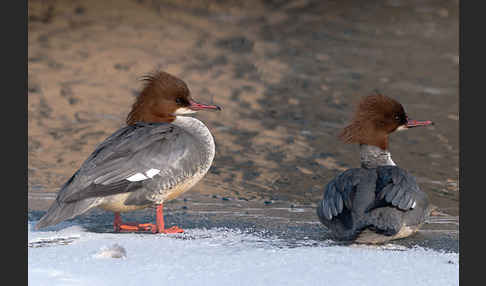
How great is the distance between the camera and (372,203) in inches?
169

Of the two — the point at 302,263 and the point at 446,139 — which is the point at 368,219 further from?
the point at 446,139

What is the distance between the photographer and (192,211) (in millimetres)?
5281

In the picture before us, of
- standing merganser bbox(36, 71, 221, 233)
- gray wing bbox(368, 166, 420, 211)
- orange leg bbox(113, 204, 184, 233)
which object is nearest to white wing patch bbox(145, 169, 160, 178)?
standing merganser bbox(36, 71, 221, 233)

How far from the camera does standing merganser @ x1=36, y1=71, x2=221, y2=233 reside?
4.41 meters

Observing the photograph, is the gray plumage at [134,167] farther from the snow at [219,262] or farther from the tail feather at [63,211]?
the snow at [219,262]

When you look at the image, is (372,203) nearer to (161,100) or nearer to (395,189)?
(395,189)

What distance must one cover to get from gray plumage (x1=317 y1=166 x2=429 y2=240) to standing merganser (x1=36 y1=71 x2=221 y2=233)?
2.76 feet

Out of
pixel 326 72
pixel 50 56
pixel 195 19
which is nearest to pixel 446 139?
pixel 326 72

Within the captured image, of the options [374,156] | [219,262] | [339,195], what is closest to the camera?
[219,262]

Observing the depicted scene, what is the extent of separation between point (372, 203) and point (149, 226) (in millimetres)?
1346

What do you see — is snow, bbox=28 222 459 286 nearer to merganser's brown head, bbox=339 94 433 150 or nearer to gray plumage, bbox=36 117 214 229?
gray plumage, bbox=36 117 214 229

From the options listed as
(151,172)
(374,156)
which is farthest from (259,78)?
(151,172)

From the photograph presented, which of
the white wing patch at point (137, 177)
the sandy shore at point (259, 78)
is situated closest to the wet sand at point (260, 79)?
the sandy shore at point (259, 78)

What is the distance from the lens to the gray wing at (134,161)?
4406 mm
